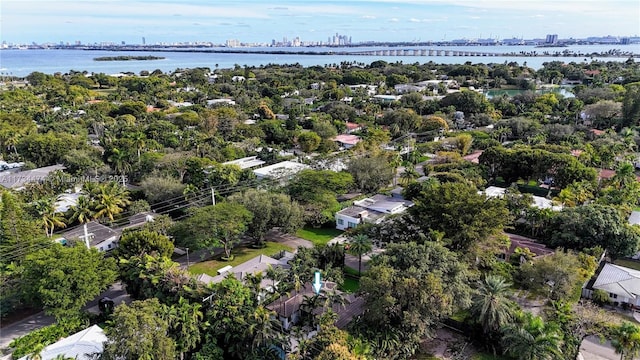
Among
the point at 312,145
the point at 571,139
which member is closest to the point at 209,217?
the point at 312,145

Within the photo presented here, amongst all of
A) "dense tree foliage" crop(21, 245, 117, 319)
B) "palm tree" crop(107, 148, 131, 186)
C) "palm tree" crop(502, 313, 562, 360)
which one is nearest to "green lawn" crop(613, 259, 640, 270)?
"palm tree" crop(502, 313, 562, 360)

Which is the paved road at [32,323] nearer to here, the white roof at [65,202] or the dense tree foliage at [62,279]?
the dense tree foliage at [62,279]

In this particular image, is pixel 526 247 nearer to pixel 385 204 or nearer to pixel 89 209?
pixel 385 204

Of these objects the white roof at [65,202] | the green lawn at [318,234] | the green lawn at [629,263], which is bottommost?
the green lawn at [318,234]

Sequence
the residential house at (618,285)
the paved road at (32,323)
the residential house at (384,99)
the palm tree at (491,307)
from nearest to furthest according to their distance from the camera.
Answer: the palm tree at (491,307) < the paved road at (32,323) < the residential house at (618,285) < the residential house at (384,99)

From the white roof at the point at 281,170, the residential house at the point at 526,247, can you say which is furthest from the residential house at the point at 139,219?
the residential house at the point at 526,247

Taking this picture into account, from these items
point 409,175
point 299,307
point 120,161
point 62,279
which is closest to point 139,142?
point 120,161
